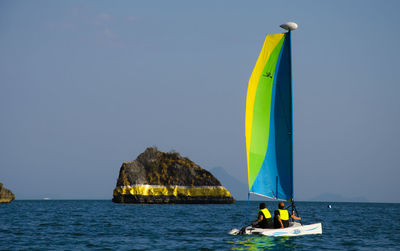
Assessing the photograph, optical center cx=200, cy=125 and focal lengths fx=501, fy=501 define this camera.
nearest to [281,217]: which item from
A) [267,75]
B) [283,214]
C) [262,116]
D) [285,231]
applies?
[283,214]

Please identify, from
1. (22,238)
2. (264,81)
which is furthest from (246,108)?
(22,238)

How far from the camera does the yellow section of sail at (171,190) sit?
112m

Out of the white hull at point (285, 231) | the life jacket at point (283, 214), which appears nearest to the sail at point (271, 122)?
the life jacket at point (283, 214)

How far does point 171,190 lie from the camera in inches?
4724

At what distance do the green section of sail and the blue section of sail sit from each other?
243 millimetres

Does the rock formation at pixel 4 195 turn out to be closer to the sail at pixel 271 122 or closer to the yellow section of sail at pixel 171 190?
the yellow section of sail at pixel 171 190

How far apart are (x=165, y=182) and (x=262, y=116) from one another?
95.7m

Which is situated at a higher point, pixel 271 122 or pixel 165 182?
pixel 165 182

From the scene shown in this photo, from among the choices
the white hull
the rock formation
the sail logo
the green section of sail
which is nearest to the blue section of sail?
the green section of sail

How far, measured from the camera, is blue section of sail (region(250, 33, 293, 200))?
26172mm

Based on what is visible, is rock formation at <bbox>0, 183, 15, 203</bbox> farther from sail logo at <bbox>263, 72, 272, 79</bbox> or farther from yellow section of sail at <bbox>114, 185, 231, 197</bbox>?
sail logo at <bbox>263, 72, 272, 79</bbox>

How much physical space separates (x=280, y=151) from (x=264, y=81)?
3.78m

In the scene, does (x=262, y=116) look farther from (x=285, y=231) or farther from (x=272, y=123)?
(x=285, y=231)

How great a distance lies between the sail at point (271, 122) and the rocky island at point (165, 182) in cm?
8847
